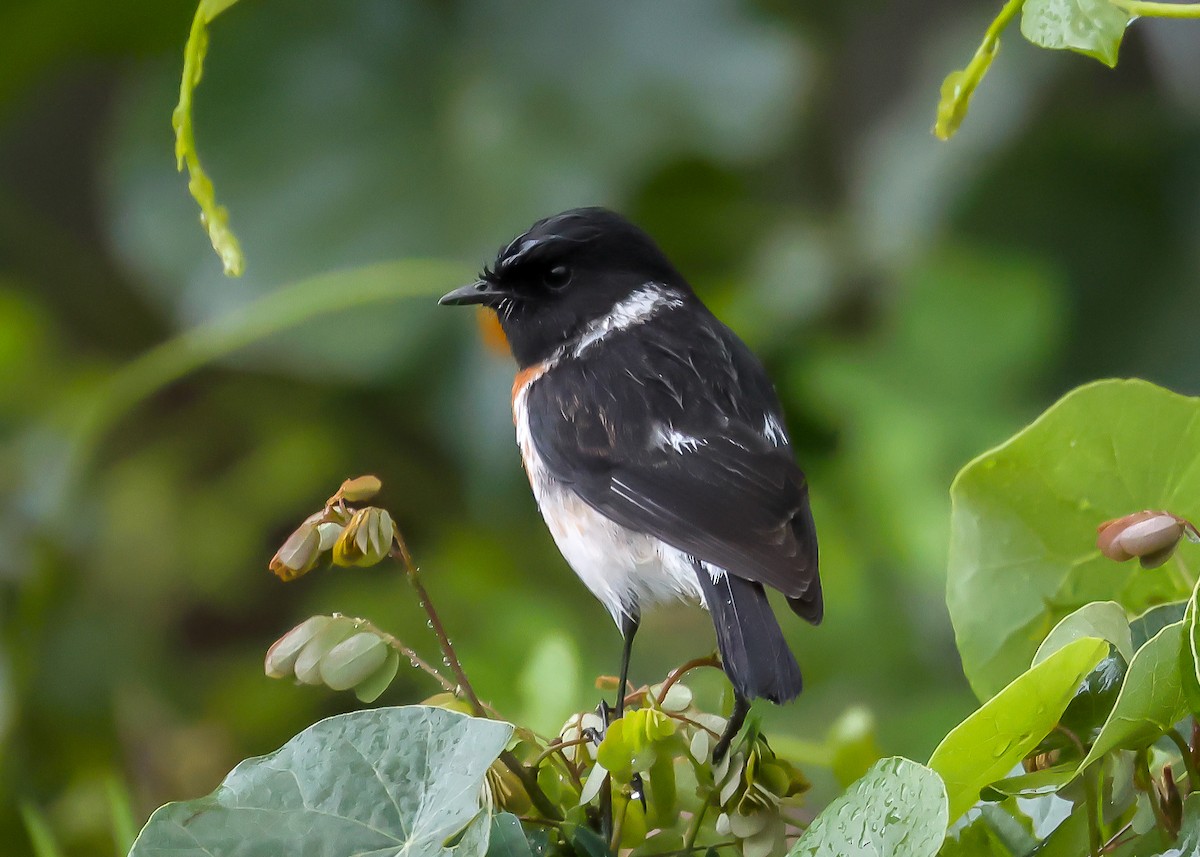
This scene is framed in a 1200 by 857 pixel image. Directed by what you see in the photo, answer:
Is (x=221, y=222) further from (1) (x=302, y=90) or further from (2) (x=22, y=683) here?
(1) (x=302, y=90)

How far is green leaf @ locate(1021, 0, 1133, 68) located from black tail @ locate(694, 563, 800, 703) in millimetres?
470

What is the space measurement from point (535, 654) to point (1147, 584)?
1.64 ft

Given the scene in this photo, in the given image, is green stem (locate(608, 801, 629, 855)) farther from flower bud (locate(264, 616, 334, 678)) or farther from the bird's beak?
the bird's beak

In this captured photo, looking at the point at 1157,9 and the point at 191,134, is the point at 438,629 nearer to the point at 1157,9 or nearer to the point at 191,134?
the point at 191,134

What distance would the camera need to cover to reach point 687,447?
55.2 inches

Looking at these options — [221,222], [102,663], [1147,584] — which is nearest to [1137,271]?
[1147,584]

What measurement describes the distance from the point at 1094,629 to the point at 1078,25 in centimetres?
34

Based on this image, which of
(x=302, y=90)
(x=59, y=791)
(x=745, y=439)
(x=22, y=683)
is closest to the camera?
(x=745, y=439)

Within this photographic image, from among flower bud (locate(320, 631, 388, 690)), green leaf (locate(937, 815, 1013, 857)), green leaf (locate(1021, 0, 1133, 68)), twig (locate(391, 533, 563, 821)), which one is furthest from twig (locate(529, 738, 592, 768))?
green leaf (locate(1021, 0, 1133, 68))

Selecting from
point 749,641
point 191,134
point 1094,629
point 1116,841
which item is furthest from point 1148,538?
point 191,134

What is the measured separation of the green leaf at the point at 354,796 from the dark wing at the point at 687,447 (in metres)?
0.50

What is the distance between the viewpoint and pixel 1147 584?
990 millimetres

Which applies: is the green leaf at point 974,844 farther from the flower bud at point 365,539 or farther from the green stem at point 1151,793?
the flower bud at point 365,539

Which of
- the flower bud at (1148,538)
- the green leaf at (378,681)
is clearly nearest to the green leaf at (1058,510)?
the flower bud at (1148,538)
